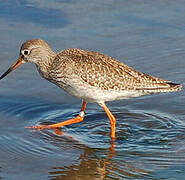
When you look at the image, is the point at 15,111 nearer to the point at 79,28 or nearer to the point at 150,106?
the point at 150,106

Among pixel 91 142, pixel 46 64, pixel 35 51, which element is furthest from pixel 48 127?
pixel 35 51

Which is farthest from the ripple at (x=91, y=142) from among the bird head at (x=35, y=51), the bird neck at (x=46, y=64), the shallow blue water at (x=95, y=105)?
the bird head at (x=35, y=51)

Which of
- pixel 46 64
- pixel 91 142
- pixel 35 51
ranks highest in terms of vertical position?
pixel 35 51

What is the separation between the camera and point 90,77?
34.9ft

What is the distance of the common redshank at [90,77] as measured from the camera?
10.6 m

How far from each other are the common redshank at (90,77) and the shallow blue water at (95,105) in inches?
18.9

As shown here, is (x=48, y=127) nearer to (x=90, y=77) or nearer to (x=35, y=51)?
(x=90, y=77)

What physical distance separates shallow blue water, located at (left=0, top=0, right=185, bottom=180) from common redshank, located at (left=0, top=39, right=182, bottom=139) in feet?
1.57

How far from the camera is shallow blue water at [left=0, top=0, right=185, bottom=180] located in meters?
9.27

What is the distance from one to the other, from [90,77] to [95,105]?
4.76 feet

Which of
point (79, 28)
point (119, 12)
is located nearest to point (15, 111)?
point (79, 28)

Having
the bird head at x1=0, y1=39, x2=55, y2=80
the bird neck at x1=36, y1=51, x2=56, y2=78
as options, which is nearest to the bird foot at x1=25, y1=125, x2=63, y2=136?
the bird neck at x1=36, y1=51, x2=56, y2=78

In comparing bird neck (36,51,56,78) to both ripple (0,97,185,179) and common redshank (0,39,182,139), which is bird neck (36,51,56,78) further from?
ripple (0,97,185,179)

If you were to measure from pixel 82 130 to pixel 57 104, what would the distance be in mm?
1067
